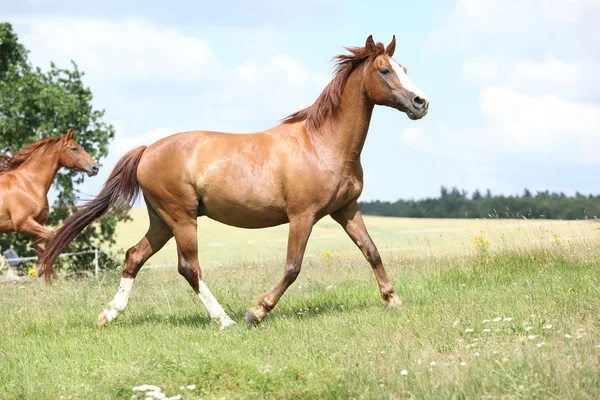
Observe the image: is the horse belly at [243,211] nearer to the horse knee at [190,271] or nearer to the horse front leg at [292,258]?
the horse front leg at [292,258]

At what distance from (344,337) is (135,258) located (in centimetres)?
287

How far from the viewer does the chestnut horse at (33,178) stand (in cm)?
1393

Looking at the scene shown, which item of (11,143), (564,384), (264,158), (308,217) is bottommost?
(564,384)

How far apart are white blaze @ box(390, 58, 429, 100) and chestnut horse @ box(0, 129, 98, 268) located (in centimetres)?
892

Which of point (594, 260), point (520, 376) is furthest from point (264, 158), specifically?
point (594, 260)

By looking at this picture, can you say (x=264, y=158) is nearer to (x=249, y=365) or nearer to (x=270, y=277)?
(x=249, y=365)

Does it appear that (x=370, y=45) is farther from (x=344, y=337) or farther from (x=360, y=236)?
(x=344, y=337)

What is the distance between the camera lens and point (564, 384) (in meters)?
4.39

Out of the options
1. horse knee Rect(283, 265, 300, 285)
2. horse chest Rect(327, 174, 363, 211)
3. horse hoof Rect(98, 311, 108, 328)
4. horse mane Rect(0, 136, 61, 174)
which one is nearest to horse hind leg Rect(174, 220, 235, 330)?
horse knee Rect(283, 265, 300, 285)

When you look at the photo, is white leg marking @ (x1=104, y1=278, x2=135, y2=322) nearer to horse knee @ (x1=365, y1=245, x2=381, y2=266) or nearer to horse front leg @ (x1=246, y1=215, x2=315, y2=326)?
horse front leg @ (x1=246, y1=215, x2=315, y2=326)

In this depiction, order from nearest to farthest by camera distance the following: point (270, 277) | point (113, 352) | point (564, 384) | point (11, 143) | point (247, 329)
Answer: point (564, 384), point (113, 352), point (247, 329), point (270, 277), point (11, 143)

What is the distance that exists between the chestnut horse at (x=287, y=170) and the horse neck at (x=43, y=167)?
23.2 ft

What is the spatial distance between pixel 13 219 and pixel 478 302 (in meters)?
9.97

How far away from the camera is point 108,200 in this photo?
8.38 metres
